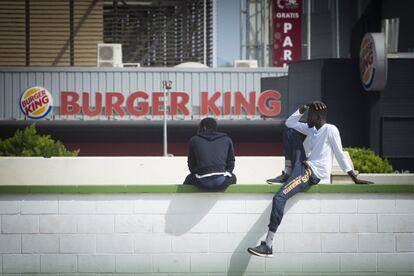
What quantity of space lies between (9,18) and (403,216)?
109ft

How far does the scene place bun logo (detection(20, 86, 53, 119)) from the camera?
33250 mm

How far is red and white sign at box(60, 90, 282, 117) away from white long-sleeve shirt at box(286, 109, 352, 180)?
2277 cm

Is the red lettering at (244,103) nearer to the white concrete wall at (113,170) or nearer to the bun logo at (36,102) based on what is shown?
the bun logo at (36,102)

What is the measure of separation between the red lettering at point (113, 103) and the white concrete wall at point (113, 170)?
44.7 feet

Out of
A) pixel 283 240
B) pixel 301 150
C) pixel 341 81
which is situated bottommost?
pixel 283 240

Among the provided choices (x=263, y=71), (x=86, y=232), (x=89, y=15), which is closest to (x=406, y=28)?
(x=263, y=71)

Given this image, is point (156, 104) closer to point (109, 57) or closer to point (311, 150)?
point (109, 57)

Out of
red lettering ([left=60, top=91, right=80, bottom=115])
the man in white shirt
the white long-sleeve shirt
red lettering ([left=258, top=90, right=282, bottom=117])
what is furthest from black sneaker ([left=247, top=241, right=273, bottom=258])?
red lettering ([left=60, top=91, right=80, bottom=115])

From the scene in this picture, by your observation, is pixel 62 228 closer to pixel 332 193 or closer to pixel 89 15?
pixel 332 193

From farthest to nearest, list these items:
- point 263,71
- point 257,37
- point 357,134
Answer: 1. point 257,37
2. point 263,71
3. point 357,134

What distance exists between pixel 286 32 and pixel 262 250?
31.3m

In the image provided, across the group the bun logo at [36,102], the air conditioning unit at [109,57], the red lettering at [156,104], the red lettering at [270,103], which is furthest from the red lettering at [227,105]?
the bun logo at [36,102]

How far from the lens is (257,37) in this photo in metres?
53.1

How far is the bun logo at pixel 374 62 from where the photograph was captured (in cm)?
2489
